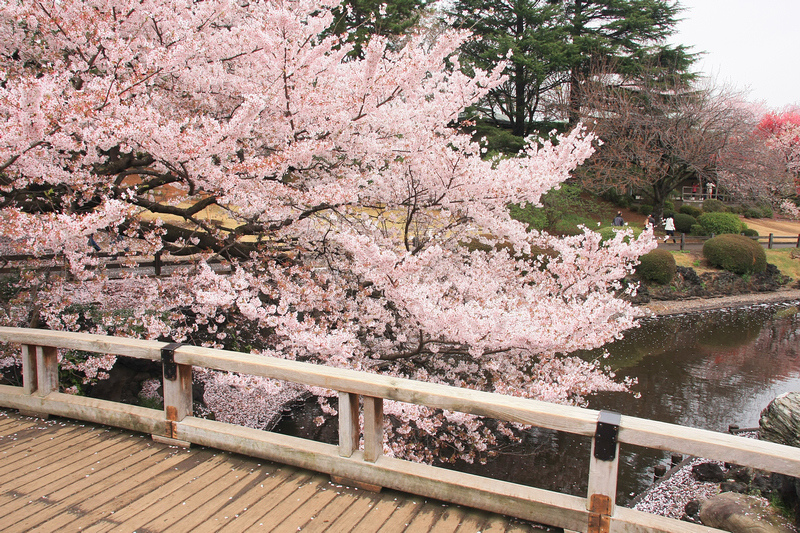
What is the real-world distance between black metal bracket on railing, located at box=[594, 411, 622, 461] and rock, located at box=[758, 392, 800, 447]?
476cm

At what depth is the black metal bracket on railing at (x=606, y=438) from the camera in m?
2.40

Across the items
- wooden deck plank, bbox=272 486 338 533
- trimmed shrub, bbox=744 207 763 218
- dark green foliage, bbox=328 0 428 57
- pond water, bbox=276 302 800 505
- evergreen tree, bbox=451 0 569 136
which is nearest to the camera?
wooden deck plank, bbox=272 486 338 533

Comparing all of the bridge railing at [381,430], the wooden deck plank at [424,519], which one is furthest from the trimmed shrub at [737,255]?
the wooden deck plank at [424,519]

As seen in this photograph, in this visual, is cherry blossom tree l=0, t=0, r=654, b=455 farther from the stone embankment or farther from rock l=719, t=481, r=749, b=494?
the stone embankment

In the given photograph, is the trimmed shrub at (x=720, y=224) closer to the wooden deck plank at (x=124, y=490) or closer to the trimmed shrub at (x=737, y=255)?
the trimmed shrub at (x=737, y=255)

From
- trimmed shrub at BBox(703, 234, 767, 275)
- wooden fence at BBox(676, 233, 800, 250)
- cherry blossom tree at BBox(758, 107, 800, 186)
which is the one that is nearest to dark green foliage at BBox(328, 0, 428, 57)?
wooden fence at BBox(676, 233, 800, 250)

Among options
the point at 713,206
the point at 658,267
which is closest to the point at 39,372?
the point at 658,267

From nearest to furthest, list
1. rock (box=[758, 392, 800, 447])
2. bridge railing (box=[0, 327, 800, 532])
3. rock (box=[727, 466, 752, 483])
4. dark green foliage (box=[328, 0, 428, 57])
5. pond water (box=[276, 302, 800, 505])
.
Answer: bridge railing (box=[0, 327, 800, 532]) → rock (box=[758, 392, 800, 447]) → rock (box=[727, 466, 752, 483]) → pond water (box=[276, 302, 800, 505]) → dark green foliage (box=[328, 0, 428, 57])

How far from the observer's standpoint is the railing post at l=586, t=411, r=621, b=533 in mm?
2406

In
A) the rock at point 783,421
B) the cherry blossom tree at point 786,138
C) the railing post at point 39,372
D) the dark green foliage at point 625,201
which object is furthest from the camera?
the cherry blossom tree at point 786,138

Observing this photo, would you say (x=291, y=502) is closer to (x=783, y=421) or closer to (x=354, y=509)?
(x=354, y=509)

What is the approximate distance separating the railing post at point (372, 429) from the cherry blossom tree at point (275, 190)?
6.42 feet

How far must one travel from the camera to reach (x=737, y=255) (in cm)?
2097

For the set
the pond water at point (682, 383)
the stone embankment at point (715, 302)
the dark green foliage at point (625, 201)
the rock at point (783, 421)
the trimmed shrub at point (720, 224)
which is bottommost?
the pond water at point (682, 383)
